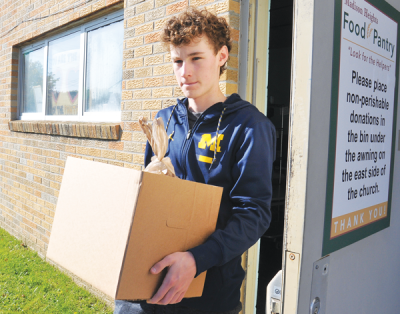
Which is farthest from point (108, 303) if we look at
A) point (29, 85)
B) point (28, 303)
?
point (29, 85)

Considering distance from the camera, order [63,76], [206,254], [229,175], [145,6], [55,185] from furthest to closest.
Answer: [63,76]
[55,185]
[145,6]
[229,175]
[206,254]

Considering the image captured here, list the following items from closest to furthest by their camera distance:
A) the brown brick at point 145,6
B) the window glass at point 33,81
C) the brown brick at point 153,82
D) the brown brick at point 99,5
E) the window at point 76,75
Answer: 1. the brown brick at point 153,82
2. the brown brick at point 145,6
3. the brown brick at point 99,5
4. the window at point 76,75
5. the window glass at point 33,81

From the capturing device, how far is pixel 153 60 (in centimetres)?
306

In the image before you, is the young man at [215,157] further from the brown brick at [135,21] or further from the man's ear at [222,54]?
the brown brick at [135,21]

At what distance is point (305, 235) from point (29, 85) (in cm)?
589

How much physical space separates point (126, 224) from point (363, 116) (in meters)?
0.78

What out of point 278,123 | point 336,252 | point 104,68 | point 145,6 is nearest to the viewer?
point 336,252

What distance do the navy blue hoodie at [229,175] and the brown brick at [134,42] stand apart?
1761 mm

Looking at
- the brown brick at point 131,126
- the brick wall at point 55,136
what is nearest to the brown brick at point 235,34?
the brick wall at point 55,136

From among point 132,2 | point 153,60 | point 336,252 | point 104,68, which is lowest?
point 336,252

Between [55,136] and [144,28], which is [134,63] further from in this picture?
[55,136]

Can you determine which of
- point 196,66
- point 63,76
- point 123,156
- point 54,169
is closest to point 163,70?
point 123,156

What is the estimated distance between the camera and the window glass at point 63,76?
15.2ft

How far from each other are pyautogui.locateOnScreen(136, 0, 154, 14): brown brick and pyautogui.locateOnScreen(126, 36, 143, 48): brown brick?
0.23 m
